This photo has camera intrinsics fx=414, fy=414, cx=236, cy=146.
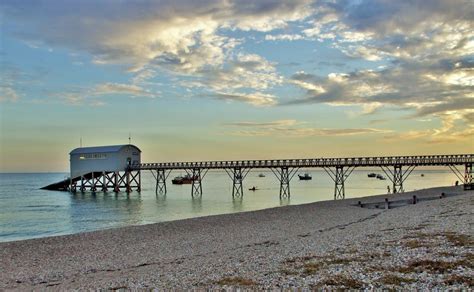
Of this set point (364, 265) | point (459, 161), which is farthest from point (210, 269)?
point (459, 161)

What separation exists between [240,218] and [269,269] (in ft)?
62.8

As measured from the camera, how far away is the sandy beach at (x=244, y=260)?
363 inches

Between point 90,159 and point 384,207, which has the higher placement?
point 90,159

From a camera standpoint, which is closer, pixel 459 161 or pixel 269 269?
pixel 269 269

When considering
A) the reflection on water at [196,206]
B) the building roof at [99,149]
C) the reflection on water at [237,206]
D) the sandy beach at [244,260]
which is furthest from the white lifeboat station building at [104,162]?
the sandy beach at [244,260]

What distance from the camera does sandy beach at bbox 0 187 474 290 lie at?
9.23m

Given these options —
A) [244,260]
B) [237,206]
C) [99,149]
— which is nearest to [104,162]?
[99,149]

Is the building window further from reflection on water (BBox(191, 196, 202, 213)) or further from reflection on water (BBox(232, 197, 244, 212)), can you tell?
reflection on water (BBox(232, 197, 244, 212))

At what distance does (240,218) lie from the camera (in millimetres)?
29797

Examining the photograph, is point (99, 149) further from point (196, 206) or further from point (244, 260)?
point (244, 260)

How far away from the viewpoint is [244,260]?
12625mm

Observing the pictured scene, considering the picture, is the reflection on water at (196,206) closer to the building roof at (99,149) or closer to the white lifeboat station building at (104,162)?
the white lifeboat station building at (104,162)

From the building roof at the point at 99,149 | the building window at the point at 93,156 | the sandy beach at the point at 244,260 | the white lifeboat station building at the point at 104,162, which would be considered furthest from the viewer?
the building window at the point at 93,156

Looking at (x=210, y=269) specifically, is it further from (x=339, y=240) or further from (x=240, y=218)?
(x=240, y=218)
